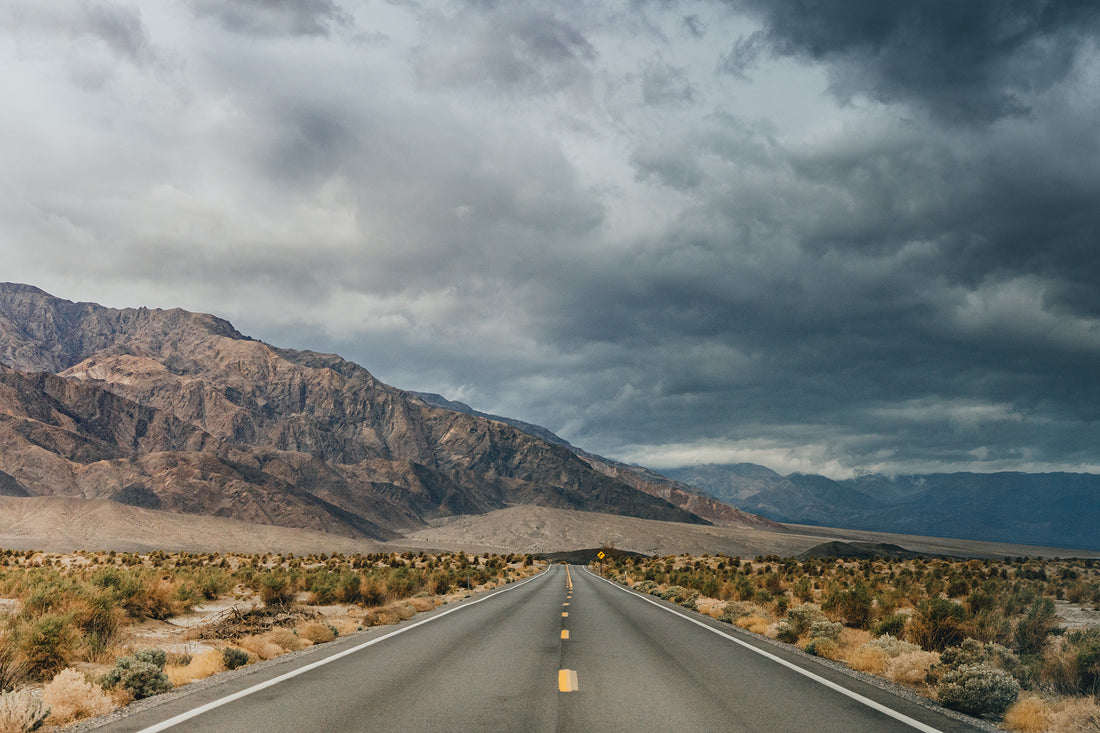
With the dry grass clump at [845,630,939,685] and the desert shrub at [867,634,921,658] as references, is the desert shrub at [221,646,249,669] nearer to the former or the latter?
the dry grass clump at [845,630,939,685]

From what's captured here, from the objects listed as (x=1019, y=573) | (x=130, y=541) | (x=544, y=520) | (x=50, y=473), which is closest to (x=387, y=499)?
(x=544, y=520)

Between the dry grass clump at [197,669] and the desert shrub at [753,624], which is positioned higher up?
the dry grass clump at [197,669]

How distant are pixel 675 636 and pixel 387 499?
176865mm

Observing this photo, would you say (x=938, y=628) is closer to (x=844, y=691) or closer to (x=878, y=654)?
(x=878, y=654)

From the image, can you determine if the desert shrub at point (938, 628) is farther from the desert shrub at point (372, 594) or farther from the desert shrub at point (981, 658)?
the desert shrub at point (372, 594)

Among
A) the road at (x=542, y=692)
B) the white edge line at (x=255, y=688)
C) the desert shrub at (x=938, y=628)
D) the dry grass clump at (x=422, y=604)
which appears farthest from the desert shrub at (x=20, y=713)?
the dry grass clump at (x=422, y=604)

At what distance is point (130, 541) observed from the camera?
9781 cm

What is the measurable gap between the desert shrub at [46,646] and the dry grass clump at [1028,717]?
13.2 m

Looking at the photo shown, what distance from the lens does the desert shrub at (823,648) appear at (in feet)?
44.8

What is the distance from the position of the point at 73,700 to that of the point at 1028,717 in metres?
11.0

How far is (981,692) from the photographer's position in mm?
8867

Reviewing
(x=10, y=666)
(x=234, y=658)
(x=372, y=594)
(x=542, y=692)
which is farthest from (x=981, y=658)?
(x=372, y=594)

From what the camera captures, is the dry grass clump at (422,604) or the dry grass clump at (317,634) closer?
the dry grass clump at (317,634)

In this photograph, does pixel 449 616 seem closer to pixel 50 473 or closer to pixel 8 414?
pixel 50 473
